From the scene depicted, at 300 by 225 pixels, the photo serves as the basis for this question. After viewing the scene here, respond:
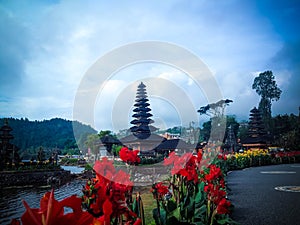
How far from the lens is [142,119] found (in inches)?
883

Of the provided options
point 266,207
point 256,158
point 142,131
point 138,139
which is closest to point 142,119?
point 142,131

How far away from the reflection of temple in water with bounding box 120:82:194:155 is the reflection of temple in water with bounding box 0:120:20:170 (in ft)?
23.5

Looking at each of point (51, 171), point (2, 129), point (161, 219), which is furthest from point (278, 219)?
point (2, 129)

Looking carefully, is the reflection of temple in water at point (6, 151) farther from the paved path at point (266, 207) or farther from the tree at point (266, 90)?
the tree at point (266, 90)

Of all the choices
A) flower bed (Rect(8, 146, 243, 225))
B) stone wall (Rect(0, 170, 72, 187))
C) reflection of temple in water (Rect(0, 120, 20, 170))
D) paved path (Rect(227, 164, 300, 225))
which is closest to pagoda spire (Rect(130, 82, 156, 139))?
stone wall (Rect(0, 170, 72, 187))

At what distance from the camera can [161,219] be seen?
1.91 metres

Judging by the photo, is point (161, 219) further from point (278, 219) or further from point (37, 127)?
point (37, 127)

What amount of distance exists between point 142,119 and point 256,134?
1596 centimetres

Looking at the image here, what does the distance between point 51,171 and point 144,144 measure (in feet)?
21.1

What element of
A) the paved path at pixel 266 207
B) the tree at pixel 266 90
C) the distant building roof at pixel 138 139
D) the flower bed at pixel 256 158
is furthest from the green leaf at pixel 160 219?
the tree at pixel 266 90

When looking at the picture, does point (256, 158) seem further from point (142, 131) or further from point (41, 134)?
point (41, 134)

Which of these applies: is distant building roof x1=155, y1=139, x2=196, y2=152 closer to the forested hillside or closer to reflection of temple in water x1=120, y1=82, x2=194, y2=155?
reflection of temple in water x1=120, y1=82, x2=194, y2=155

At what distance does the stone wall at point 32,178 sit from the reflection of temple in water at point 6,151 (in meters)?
1.39

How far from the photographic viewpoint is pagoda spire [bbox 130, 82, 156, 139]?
818 inches
